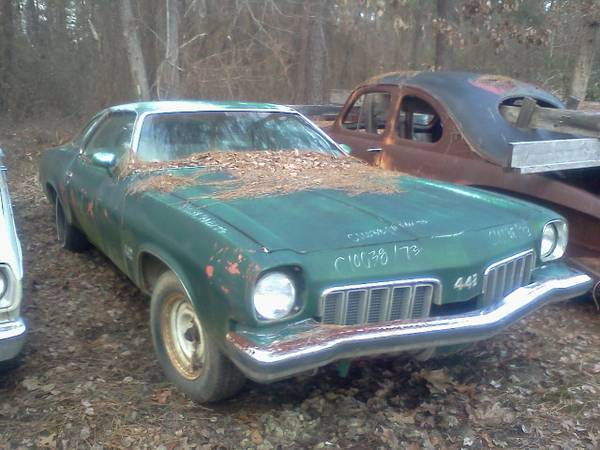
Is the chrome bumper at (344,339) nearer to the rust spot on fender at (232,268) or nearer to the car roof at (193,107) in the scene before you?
the rust spot on fender at (232,268)

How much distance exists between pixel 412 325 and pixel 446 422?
69cm

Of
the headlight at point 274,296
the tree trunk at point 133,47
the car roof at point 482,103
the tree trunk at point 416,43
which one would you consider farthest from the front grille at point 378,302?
the tree trunk at point 416,43

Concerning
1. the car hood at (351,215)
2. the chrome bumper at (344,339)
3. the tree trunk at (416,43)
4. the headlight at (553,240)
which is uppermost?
the tree trunk at (416,43)

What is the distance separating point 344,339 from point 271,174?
64.6 inches

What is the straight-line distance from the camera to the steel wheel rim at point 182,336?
11.5 ft

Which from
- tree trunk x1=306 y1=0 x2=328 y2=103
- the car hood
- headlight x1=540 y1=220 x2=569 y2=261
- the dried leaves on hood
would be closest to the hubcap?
the dried leaves on hood

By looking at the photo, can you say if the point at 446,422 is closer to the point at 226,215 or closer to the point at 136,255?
the point at 226,215

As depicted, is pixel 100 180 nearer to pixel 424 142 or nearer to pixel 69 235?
pixel 69 235

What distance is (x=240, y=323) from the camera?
2986mm

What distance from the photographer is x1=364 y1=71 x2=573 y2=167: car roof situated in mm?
5402

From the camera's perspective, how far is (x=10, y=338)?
328cm

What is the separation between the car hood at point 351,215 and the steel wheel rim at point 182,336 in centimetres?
53

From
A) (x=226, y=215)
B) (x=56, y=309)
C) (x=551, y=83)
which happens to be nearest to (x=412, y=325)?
(x=226, y=215)

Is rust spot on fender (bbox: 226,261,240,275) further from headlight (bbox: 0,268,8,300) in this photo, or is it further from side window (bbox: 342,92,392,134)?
side window (bbox: 342,92,392,134)
